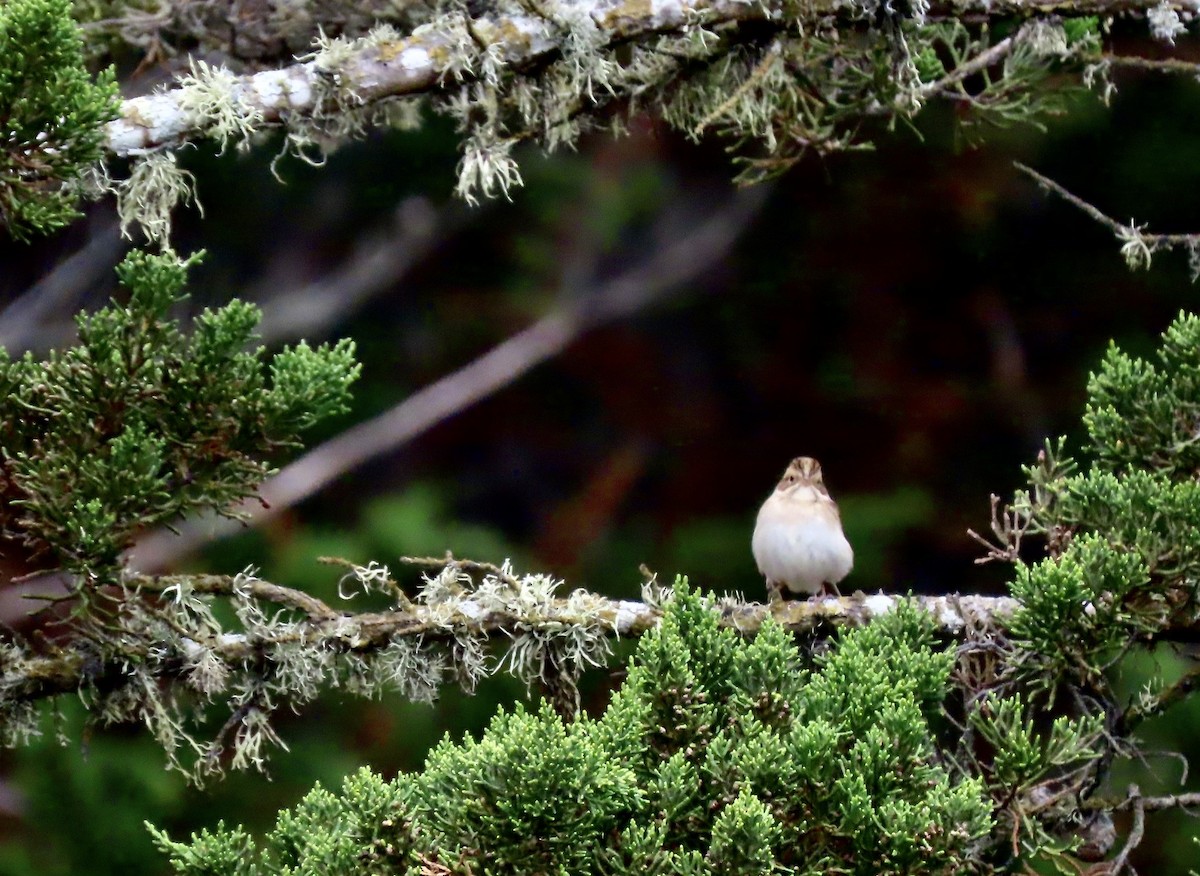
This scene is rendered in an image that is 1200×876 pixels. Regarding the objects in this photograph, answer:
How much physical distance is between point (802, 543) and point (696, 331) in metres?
3.62

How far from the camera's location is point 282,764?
721 centimetres

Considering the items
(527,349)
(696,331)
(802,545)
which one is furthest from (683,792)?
(696,331)

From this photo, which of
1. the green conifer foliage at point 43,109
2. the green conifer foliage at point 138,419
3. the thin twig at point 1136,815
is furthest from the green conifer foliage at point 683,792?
the green conifer foliage at point 43,109

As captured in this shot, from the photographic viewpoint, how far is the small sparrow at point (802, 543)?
19.0 feet

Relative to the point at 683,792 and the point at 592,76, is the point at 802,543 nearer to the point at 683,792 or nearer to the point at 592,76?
the point at 592,76

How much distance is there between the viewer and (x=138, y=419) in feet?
11.2

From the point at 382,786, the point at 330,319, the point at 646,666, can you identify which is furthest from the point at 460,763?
the point at 330,319

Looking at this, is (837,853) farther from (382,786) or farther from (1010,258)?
(1010,258)

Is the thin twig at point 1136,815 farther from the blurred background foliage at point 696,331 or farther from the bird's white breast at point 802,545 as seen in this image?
the blurred background foliage at point 696,331

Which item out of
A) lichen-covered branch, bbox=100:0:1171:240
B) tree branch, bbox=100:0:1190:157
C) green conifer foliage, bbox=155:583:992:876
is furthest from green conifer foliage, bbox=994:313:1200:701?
tree branch, bbox=100:0:1190:157

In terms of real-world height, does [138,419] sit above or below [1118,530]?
above

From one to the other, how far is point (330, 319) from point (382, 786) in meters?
6.11

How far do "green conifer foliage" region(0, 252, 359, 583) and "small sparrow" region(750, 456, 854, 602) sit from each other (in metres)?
2.59

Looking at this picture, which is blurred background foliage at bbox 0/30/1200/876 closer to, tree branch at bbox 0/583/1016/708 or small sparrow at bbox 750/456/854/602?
small sparrow at bbox 750/456/854/602
